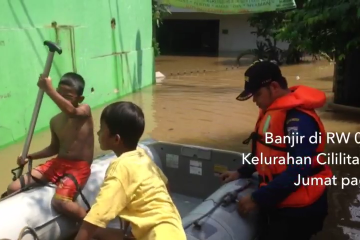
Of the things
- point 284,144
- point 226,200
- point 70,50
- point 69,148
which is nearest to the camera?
point 284,144

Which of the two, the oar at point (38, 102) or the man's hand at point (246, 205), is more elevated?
the oar at point (38, 102)

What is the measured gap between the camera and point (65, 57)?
7551 mm

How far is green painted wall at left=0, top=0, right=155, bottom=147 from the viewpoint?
633 cm

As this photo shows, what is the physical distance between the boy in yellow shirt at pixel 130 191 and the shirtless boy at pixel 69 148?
117cm

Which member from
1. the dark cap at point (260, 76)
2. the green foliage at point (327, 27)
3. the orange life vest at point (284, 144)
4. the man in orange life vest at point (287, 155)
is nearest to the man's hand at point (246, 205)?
the man in orange life vest at point (287, 155)

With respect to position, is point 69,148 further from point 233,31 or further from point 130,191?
point 233,31

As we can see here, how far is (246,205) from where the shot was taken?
9.20ft

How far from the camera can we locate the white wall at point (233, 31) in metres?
22.1

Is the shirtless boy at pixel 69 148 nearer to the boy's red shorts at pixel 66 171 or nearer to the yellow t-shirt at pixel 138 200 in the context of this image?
the boy's red shorts at pixel 66 171

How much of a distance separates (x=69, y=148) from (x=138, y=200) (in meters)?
1.52

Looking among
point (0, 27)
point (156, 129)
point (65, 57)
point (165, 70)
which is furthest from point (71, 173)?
point (165, 70)

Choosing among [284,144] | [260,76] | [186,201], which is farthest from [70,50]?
[284,144]

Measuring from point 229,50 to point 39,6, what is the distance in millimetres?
16609

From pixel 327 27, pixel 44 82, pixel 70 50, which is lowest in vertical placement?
pixel 70 50
